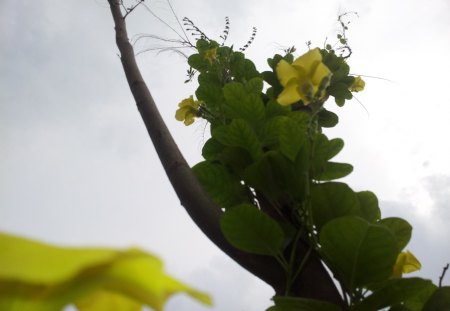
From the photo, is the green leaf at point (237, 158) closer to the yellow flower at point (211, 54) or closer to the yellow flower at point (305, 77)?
the yellow flower at point (305, 77)

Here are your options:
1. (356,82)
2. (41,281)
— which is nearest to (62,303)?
(41,281)

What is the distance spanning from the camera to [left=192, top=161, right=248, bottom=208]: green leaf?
24.1 inches

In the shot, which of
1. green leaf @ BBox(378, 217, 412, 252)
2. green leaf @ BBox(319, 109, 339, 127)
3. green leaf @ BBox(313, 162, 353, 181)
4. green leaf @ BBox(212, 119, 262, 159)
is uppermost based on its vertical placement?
green leaf @ BBox(319, 109, 339, 127)

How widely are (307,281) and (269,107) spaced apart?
33cm

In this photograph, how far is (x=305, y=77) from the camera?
0.57m

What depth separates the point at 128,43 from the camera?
767 mm

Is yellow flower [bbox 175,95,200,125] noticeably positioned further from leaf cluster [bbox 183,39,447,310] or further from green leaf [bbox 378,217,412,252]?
green leaf [bbox 378,217,412,252]

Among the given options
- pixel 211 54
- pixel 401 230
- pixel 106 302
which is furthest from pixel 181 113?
pixel 106 302

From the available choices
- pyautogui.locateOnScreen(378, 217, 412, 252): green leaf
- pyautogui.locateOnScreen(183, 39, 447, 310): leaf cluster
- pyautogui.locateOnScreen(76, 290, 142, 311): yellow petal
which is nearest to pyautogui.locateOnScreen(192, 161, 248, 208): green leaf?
pyautogui.locateOnScreen(183, 39, 447, 310): leaf cluster

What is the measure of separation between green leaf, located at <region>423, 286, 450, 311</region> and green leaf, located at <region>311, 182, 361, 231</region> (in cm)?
13

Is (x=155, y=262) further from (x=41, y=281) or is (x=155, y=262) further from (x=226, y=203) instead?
(x=226, y=203)

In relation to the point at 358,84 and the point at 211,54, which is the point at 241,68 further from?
the point at 358,84

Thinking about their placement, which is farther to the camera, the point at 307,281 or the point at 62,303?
the point at 307,281

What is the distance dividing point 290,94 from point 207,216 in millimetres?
216
